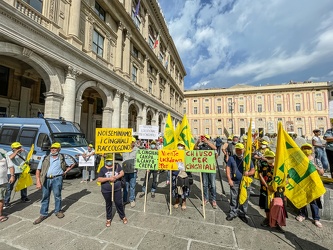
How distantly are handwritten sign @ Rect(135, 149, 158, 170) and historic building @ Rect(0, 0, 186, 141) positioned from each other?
7.91 m

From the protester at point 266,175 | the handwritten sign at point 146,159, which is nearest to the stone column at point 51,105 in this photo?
the handwritten sign at point 146,159

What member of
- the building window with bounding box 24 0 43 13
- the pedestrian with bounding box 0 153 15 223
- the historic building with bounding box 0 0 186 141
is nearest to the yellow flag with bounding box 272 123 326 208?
the pedestrian with bounding box 0 153 15 223

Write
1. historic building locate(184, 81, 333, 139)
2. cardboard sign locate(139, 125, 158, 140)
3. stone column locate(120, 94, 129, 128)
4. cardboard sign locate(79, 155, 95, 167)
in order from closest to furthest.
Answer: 1. cardboard sign locate(79, 155, 95, 167)
2. cardboard sign locate(139, 125, 158, 140)
3. stone column locate(120, 94, 129, 128)
4. historic building locate(184, 81, 333, 139)

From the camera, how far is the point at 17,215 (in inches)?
159

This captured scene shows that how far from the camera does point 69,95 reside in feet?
36.1

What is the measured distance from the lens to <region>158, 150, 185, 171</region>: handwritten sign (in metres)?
4.48

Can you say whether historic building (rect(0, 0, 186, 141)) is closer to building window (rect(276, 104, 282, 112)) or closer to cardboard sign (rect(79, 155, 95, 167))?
cardboard sign (rect(79, 155, 95, 167))

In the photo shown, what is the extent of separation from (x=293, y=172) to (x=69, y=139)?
29.3 ft

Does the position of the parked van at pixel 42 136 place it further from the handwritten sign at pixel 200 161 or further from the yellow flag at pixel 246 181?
the yellow flag at pixel 246 181

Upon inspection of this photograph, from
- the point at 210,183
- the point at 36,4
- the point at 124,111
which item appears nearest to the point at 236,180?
the point at 210,183

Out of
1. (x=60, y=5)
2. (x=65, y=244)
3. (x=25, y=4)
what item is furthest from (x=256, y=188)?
(x=60, y=5)

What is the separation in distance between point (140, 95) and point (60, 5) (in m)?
11.1

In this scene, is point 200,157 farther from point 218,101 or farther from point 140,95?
point 218,101

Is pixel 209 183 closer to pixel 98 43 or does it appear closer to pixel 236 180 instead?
pixel 236 180
